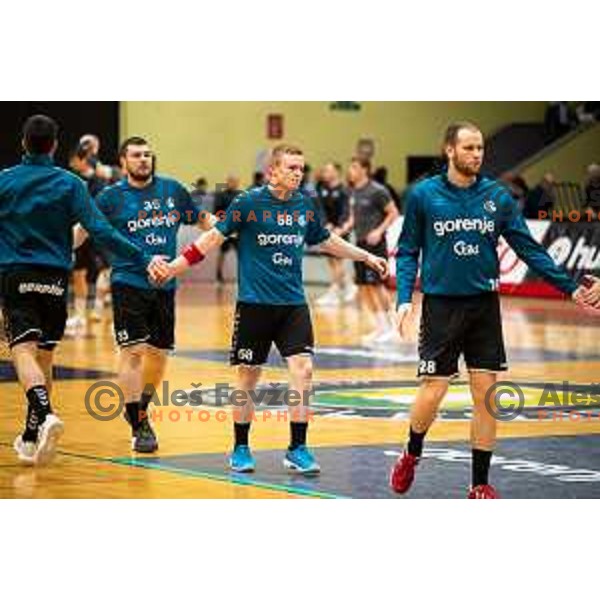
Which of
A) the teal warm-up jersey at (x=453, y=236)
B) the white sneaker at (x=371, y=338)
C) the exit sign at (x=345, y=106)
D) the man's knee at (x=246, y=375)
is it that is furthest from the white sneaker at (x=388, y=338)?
the exit sign at (x=345, y=106)

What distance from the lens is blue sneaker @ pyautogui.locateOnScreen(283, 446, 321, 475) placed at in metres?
12.6

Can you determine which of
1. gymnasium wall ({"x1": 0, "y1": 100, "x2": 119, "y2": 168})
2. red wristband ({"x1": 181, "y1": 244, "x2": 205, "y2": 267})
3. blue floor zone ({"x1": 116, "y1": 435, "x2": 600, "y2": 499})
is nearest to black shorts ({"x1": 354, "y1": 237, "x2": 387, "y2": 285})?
blue floor zone ({"x1": 116, "y1": 435, "x2": 600, "y2": 499})

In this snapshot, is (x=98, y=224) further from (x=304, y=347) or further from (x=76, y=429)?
(x=76, y=429)

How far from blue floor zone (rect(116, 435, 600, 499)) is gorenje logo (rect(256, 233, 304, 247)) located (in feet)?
5.22

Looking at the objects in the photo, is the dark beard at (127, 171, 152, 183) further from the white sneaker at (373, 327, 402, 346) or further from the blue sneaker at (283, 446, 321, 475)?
the white sneaker at (373, 327, 402, 346)

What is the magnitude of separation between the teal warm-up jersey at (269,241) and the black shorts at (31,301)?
1.29 meters

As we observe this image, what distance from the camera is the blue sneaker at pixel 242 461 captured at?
12.8 meters

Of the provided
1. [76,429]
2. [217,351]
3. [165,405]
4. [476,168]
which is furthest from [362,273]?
[476,168]

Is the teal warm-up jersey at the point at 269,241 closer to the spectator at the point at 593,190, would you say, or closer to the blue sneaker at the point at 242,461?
the blue sneaker at the point at 242,461

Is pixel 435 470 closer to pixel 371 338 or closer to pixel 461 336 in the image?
pixel 461 336

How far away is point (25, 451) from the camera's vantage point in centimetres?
1324

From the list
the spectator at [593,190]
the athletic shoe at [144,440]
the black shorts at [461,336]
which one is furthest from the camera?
the spectator at [593,190]

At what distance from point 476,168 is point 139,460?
3.74 metres

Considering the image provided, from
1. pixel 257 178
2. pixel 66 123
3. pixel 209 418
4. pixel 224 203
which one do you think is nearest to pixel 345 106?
pixel 257 178
